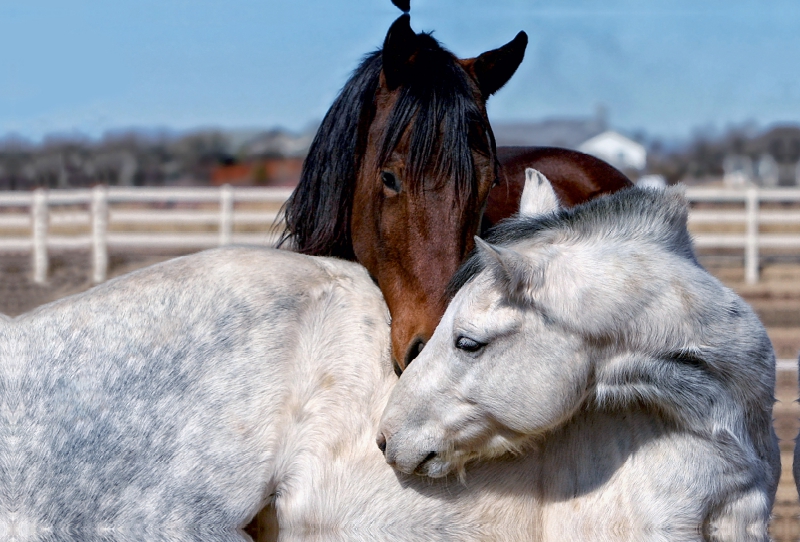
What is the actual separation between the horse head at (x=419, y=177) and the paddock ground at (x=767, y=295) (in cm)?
248

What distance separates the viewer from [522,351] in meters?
2.30

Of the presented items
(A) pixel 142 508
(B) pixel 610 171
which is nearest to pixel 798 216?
(B) pixel 610 171

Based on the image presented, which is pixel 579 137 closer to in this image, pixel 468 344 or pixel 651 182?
pixel 651 182

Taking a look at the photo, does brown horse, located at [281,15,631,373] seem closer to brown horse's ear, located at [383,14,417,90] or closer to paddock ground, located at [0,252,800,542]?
brown horse's ear, located at [383,14,417,90]

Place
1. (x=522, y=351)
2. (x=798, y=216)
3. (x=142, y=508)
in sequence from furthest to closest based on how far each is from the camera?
(x=798, y=216), (x=142, y=508), (x=522, y=351)

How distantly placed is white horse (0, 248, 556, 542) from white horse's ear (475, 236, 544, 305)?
603 mm

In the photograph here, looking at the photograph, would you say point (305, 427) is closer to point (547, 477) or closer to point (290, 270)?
point (290, 270)

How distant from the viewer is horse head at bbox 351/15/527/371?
9.36 ft

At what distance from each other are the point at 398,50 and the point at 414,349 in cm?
124

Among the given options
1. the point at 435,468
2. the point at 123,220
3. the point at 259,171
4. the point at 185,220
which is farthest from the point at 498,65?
the point at 259,171

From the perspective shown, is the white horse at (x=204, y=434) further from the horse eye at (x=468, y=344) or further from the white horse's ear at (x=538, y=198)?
the white horse's ear at (x=538, y=198)

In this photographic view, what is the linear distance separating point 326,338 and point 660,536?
1.16 metres

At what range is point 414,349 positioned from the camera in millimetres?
2646

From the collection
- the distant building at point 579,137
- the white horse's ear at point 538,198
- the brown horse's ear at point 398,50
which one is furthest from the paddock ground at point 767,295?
the distant building at point 579,137
